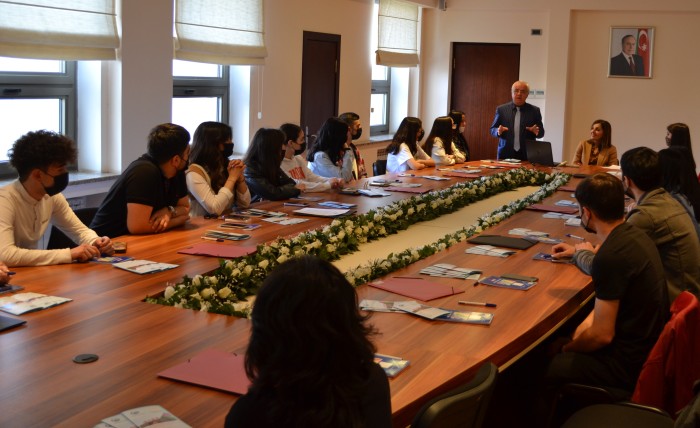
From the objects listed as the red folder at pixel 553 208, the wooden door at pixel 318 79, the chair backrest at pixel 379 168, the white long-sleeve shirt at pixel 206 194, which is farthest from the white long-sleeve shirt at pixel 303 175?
the wooden door at pixel 318 79

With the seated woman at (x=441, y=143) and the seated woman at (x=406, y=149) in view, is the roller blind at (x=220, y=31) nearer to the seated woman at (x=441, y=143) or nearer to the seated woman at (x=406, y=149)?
the seated woman at (x=406, y=149)

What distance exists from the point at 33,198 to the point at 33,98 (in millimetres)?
2992

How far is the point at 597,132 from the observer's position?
29.3 feet

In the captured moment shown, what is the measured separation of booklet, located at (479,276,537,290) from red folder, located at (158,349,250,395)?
4.83 ft

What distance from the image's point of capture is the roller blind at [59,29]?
5.98 meters

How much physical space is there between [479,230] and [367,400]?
3391 millimetres

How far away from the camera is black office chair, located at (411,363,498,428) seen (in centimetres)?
211

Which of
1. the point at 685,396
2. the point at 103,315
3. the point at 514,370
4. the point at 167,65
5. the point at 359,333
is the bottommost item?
the point at 514,370

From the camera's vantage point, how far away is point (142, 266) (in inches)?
151

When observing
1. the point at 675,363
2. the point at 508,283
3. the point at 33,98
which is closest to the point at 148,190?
the point at 508,283

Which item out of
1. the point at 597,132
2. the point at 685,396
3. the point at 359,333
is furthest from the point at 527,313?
the point at 597,132

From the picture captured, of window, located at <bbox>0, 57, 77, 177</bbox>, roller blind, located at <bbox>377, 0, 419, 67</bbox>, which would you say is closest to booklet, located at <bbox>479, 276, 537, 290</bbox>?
window, located at <bbox>0, 57, 77, 177</bbox>

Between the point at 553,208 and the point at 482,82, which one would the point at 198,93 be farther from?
the point at 482,82

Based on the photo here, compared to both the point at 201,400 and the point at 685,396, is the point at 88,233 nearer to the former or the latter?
the point at 201,400
